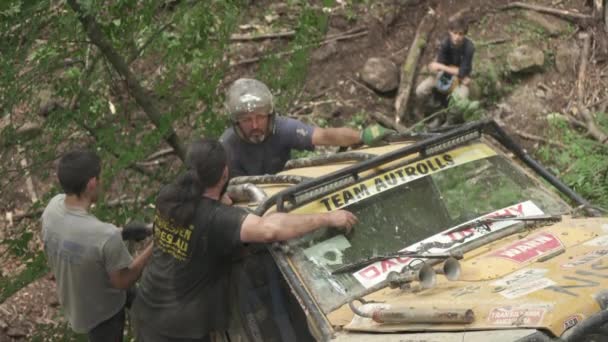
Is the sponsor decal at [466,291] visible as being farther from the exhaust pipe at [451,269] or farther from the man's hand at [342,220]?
the man's hand at [342,220]

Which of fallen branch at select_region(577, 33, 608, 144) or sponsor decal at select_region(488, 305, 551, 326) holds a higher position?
sponsor decal at select_region(488, 305, 551, 326)

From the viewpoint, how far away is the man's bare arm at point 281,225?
3824 millimetres

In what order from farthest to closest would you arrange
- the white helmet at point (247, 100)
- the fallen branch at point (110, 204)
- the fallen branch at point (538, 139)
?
the fallen branch at point (538, 139) → the fallen branch at point (110, 204) → the white helmet at point (247, 100)

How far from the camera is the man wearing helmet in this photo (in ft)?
17.6

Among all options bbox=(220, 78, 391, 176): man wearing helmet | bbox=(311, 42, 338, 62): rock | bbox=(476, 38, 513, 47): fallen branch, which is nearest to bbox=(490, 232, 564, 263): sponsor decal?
bbox=(220, 78, 391, 176): man wearing helmet

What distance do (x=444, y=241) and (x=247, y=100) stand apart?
1.90 metres

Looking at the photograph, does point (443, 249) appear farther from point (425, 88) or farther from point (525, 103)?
point (525, 103)

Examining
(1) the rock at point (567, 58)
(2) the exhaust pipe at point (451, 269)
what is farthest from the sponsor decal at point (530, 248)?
(1) the rock at point (567, 58)

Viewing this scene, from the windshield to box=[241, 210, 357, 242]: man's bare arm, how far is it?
0.41 ft

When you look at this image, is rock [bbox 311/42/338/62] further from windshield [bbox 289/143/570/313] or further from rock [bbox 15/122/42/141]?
windshield [bbox 289/143/570/313]

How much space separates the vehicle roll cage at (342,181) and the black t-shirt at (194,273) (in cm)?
23

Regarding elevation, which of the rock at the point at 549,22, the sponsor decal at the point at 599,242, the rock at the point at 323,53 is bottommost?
the rock at the point at 323,53

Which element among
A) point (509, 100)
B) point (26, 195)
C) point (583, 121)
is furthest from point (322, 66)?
point (26, 195)

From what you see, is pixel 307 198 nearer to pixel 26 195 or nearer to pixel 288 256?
pixel 288 256
